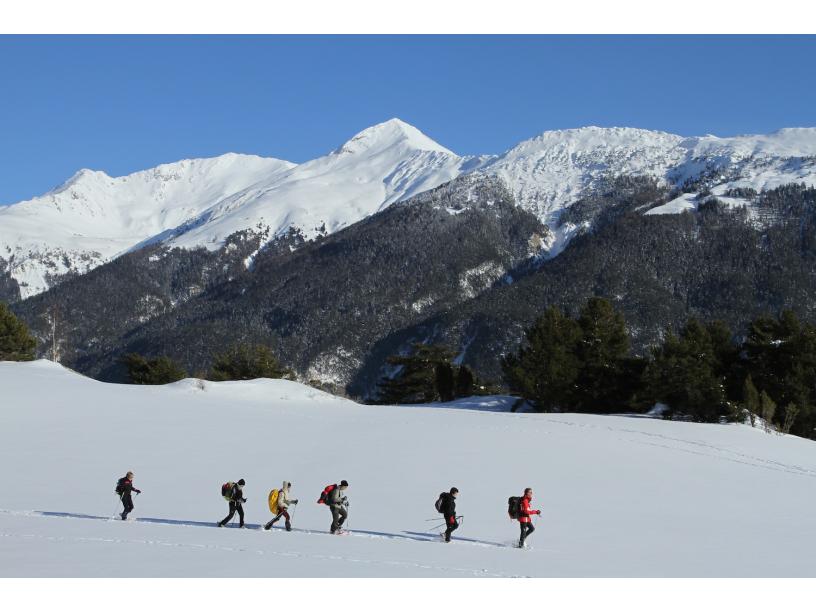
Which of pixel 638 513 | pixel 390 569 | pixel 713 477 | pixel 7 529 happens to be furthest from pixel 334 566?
pixel 713 477

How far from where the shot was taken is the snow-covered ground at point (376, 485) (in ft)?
57.2

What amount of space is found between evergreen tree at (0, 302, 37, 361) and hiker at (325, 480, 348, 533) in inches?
1855

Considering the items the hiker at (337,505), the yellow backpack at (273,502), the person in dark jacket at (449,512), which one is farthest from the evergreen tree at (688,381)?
the yellow backpack at (273,502)

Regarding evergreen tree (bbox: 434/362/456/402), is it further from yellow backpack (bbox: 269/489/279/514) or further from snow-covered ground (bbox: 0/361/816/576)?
yellow backpack (bbox: 269/489/279/514)

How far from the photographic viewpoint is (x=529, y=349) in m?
57.1

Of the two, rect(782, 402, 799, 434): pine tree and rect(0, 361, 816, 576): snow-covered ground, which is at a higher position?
rect(782, 402, 799, 434): pine tree

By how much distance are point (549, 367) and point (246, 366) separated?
23.2m

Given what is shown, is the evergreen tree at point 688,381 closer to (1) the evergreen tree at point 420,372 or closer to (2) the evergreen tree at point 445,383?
(2) the evergreen tree at point 445,383

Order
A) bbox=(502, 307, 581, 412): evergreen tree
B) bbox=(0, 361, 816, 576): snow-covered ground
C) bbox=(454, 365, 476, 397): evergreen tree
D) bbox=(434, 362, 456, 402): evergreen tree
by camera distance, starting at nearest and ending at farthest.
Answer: bbox=(0, 361, 816, 576): snow-covered ground < bbox=(502, 307, 581, 412): evergreen tree < bbox=(434, 362, 456, 402): evergreen tree < bbox=(454, 365, 476, 397): evergreen tree

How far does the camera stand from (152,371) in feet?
216

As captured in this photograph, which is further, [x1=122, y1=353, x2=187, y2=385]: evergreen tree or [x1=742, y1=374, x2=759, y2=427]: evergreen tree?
[x1=122, y1=353, x2=187, y2=385]: evergreen tree

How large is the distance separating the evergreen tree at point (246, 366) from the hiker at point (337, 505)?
147 feet

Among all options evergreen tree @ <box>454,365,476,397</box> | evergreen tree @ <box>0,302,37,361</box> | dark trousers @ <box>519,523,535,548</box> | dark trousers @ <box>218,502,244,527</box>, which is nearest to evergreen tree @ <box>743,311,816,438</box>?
evergreen tree @ <box>454,365,476,397</box>

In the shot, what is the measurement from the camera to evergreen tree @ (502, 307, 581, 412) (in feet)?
181
